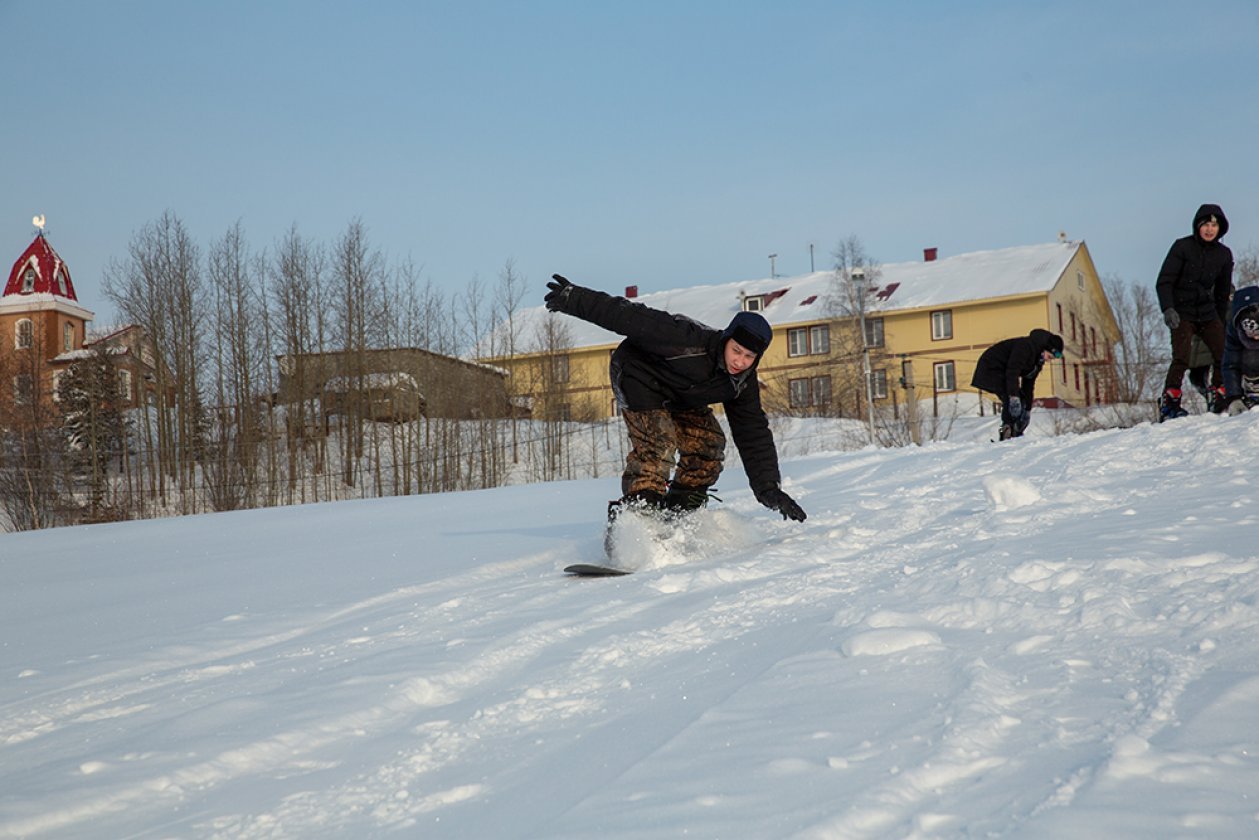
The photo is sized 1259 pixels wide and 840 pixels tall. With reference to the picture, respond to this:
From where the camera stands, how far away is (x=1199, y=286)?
8.22m

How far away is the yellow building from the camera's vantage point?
122ft

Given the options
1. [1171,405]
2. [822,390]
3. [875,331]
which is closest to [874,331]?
[875,331]

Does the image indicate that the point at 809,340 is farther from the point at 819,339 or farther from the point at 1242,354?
the point at 1242,354

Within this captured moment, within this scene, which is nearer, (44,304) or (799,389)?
(799,389)

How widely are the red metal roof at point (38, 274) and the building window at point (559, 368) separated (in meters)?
27.3

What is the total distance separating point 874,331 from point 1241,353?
32.8 metres

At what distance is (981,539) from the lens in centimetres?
415

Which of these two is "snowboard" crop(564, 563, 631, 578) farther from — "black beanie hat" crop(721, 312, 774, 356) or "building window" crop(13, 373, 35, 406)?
"building window" crop(13, 373, 35, 406)

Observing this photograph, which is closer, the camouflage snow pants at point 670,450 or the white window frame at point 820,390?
the camouflage snow pants at point 670,450

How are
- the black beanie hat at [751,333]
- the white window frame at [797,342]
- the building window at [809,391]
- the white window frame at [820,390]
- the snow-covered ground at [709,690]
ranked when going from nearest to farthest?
the snow-covered ground at [709,690]
the black beanie hat at [751,333]
the building window at [809,391]
the white window frame at [820,390]
the white window frame at [797,342]

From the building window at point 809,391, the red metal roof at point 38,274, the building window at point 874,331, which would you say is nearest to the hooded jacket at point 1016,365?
the building window at point 809,391

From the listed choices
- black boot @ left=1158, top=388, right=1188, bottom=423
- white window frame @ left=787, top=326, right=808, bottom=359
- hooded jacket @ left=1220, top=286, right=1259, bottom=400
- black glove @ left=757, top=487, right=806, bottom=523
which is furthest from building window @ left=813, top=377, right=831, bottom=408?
black glove @ left=757, top=487, right=806, bottom=523

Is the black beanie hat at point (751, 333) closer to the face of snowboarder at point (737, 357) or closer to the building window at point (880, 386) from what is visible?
the face of snowboarder at point (737, 357)

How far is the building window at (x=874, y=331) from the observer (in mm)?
39875
